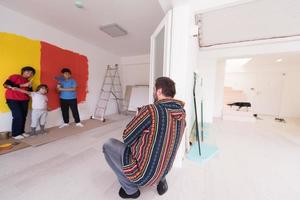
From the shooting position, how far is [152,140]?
1.08 meters

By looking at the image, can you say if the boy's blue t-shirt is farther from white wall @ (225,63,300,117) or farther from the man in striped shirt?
white wall @ (225,63,300,117)

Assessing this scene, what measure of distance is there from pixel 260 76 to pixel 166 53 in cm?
654

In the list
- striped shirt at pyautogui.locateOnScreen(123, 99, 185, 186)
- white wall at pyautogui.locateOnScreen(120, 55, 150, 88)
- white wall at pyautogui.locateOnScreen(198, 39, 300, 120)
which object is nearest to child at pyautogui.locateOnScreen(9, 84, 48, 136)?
striped shirt at pyautogui.locateOnScreen(123, 99, 185, 186)

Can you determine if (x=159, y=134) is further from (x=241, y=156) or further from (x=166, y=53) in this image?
(x=241, y=156)

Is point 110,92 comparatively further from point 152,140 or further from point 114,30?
point 152,140

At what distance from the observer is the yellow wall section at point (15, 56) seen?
8.69 ft

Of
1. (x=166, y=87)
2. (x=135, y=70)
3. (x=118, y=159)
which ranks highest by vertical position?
(x=135, y=70)

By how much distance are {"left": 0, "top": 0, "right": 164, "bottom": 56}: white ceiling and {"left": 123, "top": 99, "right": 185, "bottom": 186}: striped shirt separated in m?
2.20

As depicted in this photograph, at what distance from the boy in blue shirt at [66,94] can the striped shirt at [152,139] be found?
287cm

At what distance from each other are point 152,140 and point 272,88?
24.3 ft

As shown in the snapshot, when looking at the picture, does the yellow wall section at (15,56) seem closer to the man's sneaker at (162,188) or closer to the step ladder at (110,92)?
the step ladder at (110,92)

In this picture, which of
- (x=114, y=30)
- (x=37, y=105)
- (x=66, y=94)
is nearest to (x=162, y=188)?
(x=37, y=105)

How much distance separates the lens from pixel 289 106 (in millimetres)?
6164

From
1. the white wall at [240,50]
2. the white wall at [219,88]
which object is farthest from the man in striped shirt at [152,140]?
the white wall at [219,88]
